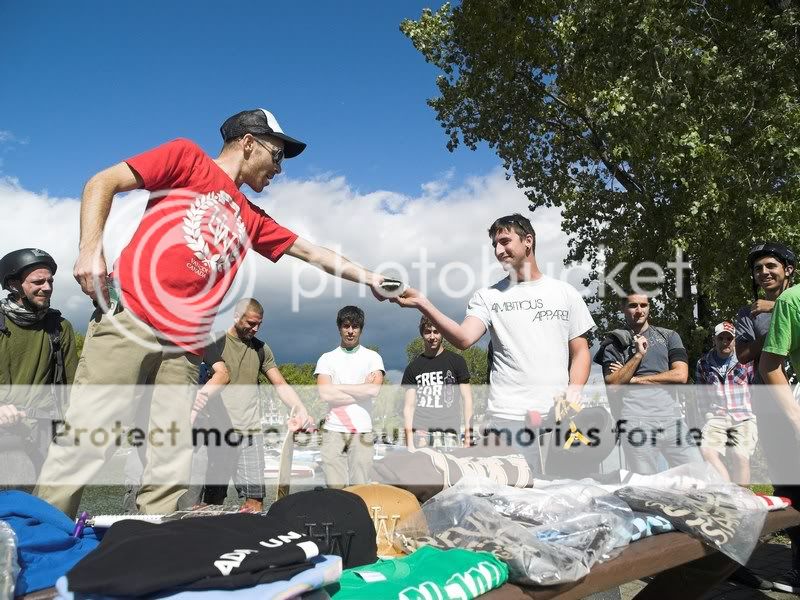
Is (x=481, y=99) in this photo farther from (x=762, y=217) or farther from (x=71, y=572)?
(x=71, y=572)

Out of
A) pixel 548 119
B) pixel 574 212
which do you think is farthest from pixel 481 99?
pixel 574 212

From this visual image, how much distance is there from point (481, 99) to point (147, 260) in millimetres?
14562

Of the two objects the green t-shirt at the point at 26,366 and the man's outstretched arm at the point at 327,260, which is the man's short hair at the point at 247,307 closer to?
the green t-shirt at the point at 26,366

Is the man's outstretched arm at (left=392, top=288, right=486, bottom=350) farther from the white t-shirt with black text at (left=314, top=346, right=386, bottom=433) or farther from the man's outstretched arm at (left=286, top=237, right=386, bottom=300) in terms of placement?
the white t-shirt with black text at (left=314, top=346, right=386, bottom=433)

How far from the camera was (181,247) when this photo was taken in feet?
8.19

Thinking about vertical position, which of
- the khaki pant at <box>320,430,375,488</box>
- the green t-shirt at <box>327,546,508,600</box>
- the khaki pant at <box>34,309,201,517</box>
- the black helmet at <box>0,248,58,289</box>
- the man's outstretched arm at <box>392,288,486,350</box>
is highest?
the black helmet at <box>0,248,58,289</box>

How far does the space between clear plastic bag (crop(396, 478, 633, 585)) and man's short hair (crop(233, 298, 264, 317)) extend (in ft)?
12.6

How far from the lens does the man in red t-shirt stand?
2256 millimetres

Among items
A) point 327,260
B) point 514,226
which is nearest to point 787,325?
point 514,226

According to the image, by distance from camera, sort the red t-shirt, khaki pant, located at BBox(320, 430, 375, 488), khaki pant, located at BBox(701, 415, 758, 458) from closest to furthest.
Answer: the red t-shirt < khaki pant, located at BBox(320, 430, 375, 488) < khaki pant, located at BBox(701, 415, 758, 458)

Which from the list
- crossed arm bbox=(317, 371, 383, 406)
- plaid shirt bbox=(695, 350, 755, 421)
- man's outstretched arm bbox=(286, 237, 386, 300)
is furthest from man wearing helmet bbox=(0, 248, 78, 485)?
plaid shirt bbox=(695, 350, 755, 421)

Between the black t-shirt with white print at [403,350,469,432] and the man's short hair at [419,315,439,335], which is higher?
the man's short hair at [419,315,439,335]

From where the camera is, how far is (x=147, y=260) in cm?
245

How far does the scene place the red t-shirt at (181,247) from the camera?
2.44m
